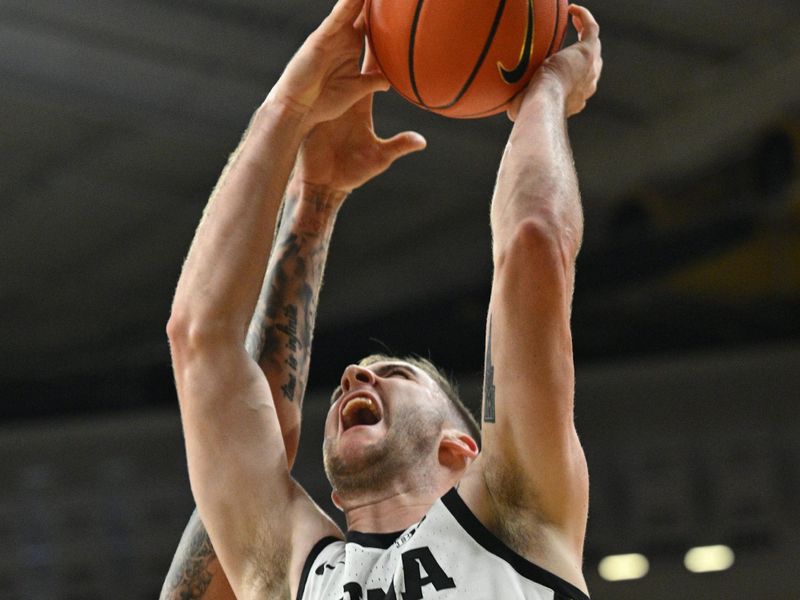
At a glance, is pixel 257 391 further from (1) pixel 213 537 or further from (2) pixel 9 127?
(2) pixel 9 127

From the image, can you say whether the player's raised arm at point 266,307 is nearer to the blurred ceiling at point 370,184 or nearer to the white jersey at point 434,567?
the white jersey at point 434,567

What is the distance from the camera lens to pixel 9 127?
303 inches

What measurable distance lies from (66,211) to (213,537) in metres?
7.07

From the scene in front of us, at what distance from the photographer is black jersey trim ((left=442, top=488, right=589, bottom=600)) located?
193 centimetres

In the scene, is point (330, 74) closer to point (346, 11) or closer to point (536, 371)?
point (346, 11)

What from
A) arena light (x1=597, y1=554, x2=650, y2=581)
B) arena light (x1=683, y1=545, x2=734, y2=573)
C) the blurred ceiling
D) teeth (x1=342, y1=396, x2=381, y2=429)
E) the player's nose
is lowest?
teeth (x1=342, y1=396, x2=381, y2=429)

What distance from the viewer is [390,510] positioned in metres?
2.26

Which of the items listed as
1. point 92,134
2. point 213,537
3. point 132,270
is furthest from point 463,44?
point 132,270

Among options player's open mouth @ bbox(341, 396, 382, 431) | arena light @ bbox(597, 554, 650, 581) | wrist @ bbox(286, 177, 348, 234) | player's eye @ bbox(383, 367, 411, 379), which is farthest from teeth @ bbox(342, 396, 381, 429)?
arena light @ bbox(597, 554, 650, 581)

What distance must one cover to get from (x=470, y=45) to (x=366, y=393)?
68 centimetres

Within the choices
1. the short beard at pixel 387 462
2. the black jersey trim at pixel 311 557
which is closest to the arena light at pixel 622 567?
the short beard at pixel 387 462

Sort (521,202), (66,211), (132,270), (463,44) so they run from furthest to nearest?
1. (132,270)
2. (66,211)
3. (463,44)
4. (521,202)

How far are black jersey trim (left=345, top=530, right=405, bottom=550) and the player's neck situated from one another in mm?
31

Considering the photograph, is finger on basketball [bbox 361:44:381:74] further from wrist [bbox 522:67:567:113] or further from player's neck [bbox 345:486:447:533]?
player's neck [bbox 345:486:447:533]
